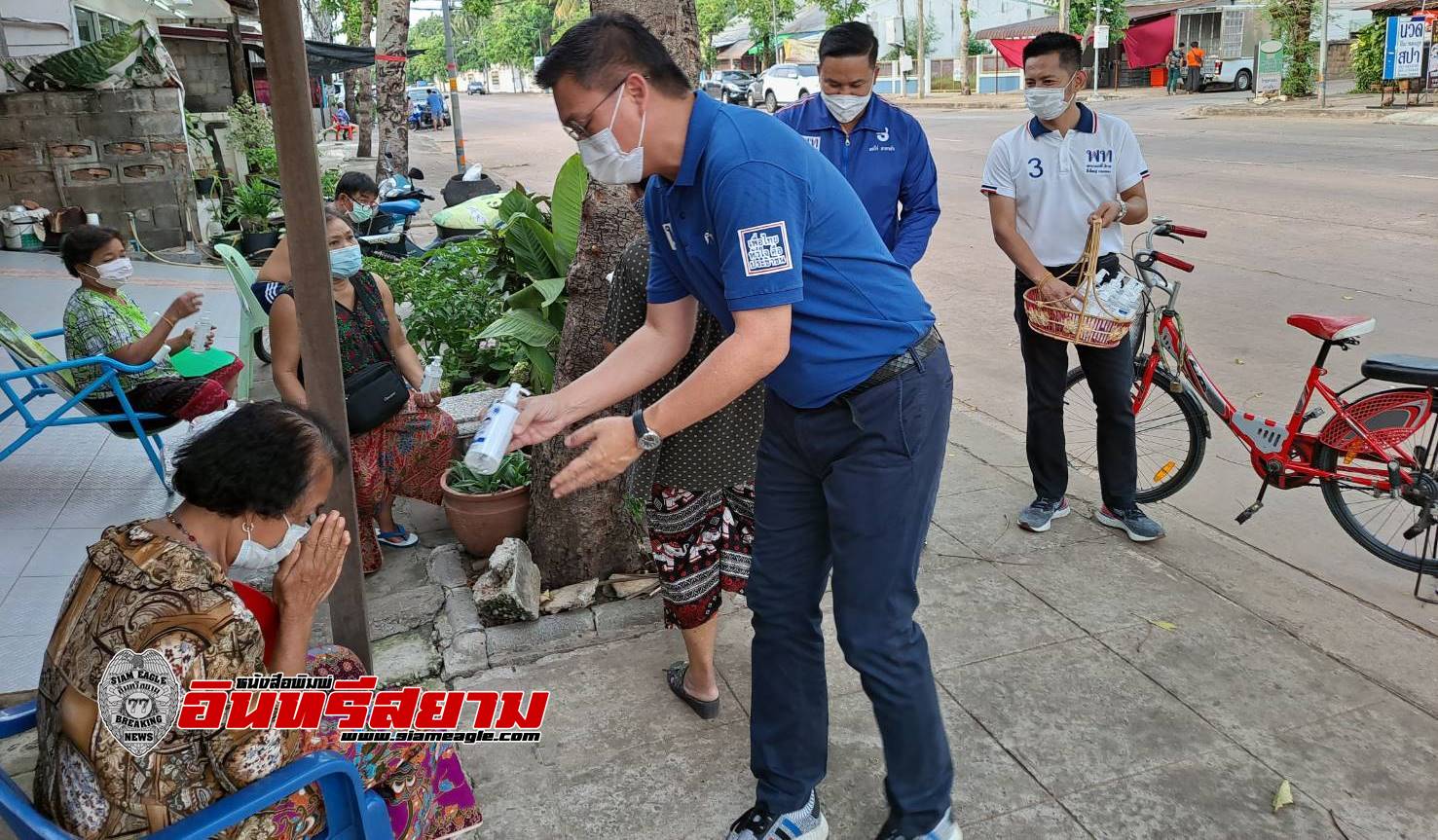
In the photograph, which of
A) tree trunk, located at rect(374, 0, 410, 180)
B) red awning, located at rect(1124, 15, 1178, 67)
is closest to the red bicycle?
tree trunk, located at rect(374, 0, 410, 180)

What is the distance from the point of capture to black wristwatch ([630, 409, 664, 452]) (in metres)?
2.12

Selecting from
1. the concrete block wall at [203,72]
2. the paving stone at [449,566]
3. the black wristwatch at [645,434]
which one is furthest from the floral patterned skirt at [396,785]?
the concrete block wall at [203,72]

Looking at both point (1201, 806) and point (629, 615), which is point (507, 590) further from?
point (1201, 806)

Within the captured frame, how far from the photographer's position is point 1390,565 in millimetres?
4086

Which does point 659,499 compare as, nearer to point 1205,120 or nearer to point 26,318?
point 26,318

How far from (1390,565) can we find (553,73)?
12.3ft

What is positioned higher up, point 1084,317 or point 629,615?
point 1084,317

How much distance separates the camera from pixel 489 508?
13.1ft

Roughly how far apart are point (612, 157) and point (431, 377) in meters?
2.08

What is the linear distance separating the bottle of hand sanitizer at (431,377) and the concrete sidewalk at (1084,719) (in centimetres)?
120

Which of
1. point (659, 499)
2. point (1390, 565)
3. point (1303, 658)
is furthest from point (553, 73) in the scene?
point (1390, 565)

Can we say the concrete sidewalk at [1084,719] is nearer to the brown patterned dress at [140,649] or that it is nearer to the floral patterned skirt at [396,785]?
the floral patterned skirt at [396,785]

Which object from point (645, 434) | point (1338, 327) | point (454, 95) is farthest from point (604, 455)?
point (454, 95)

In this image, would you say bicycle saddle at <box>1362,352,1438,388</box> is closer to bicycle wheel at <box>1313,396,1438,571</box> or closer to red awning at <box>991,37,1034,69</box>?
bicycle wheel at <box>1313,396,1438,571</box>
